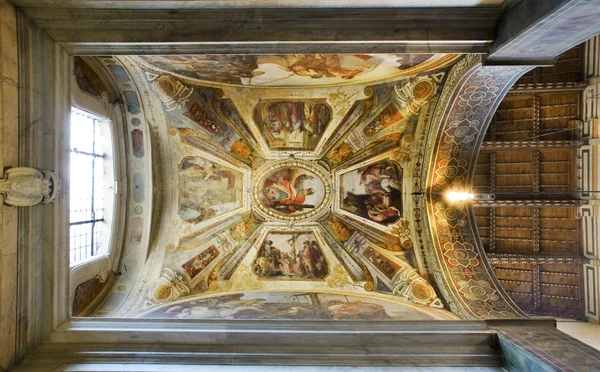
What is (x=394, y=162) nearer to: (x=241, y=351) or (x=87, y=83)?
(x=241, y=351)

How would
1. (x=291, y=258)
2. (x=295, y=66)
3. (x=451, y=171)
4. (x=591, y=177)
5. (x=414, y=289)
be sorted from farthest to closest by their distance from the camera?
(x=291, y=258)
(x=591, y=177)
(x=451, y=171)
(x=414, y=289)
(x=295, y=66)

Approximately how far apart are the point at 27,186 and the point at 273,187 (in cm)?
593

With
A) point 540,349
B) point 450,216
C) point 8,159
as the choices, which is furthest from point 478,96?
point 8,159

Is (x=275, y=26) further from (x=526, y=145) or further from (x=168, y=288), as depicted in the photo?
(x=526, y=145)

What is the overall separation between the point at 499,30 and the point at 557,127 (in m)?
5.89

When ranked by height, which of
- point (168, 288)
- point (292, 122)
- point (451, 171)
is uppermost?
point (292, 122)

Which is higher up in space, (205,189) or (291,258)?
(205,189)

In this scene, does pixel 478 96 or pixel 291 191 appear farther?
pixel 291 191

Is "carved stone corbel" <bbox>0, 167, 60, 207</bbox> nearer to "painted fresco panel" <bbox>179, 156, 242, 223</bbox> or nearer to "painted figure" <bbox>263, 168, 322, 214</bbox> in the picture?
"painted fresco panel" <bbox>179, 156, 242, 223</bbox>

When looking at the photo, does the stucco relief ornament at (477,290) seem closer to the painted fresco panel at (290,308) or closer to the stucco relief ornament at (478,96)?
the painted fresco panel at (290,308)

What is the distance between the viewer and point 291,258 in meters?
9.72

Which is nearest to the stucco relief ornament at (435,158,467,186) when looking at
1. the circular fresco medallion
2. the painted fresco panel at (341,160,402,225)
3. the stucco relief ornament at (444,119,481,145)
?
the stucco relief ornament at (444,119,481,145)

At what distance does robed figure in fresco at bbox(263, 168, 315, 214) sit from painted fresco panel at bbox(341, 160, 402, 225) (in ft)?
3.54

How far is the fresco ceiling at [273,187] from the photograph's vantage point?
307 inches
